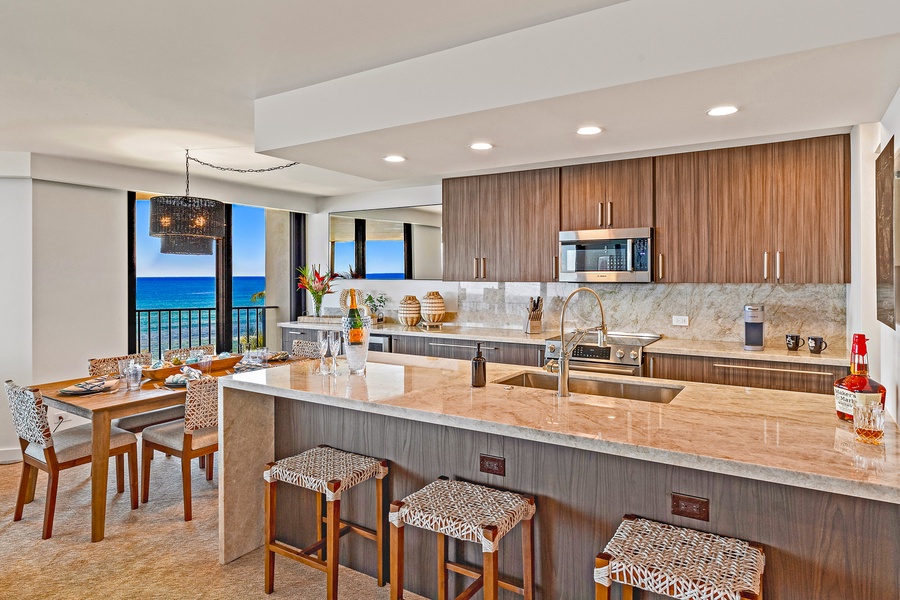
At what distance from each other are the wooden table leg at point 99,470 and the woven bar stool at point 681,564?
9.03 feet

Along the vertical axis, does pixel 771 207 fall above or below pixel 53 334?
above

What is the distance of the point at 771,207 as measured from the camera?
12.1 feet

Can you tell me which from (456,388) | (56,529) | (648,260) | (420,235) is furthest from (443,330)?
(56,529)

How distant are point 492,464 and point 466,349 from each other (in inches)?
97.8

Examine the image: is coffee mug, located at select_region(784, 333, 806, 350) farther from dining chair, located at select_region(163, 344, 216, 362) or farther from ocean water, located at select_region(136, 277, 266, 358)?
ocean water, located at select_region(136, 277, 266, 358)

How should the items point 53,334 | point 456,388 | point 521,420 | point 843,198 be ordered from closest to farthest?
point 521,420 < point 456,388 < point 843,198 < point 53,334

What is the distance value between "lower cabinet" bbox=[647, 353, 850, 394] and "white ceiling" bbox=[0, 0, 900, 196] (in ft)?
4.92

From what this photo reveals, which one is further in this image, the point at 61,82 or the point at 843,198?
the point at 843,198

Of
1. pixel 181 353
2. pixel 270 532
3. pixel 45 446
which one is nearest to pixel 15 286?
pixel 181 353

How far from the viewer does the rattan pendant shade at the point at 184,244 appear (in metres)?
A: 4.02

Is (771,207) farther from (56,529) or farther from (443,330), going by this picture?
(56,529)

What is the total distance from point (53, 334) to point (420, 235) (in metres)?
3.37

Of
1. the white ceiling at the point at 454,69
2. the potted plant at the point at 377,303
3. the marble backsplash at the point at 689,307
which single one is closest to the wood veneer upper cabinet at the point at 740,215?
the marble backsplash at the point at 689,307

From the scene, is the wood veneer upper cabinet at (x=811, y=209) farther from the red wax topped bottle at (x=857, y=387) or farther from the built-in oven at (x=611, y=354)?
the red wax topped bottle at (x=857, y=387)
